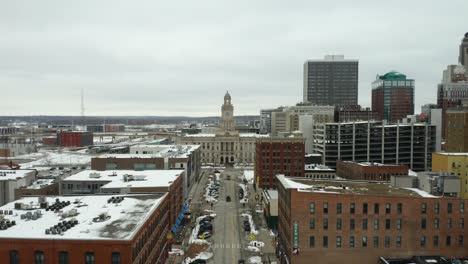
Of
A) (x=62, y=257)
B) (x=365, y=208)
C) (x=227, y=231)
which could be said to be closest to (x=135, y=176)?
(x=227, y=231)

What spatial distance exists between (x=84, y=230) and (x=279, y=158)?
86362 millimetres

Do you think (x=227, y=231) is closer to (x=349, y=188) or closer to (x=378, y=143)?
(x=349, y=188)

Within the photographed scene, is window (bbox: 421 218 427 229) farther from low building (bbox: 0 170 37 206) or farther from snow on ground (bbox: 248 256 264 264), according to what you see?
low building (bbox: 0 170 37 206)

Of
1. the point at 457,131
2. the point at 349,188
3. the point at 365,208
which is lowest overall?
the point at 365,208

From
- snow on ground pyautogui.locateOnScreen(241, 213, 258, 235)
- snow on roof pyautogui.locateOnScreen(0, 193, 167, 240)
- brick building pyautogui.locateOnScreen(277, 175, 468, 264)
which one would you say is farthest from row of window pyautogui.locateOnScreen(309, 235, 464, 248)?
snow on ground pyautogui.locateOnScreen(241, 213, 258, 235)

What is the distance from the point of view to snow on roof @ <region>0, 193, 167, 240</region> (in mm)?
47406

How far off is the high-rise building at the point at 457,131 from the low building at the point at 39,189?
428 ft

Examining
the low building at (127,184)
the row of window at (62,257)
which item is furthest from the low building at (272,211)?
the row of window at (62,257)

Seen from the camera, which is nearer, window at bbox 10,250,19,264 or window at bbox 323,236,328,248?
window at bbox 10,250,19,264

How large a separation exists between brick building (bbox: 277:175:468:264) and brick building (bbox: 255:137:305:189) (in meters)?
68.3

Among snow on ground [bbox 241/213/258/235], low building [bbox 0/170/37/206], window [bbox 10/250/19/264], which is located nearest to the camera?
window [bbox 10/250/19/264]

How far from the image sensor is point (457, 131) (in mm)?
160875

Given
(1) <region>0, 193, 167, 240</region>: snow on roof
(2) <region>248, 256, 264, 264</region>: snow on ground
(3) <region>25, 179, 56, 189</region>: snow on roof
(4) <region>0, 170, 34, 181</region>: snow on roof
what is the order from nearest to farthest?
(1) <region>0, 193, 167, 240</region>: snow on roof, (2) <region>248, 256, 264, 264</region>: snow on ground, (3) <region>25, 179, 56, 189</region>: snow on roof, (4) <region>0, 170, 34, 181</region>: snow on roof

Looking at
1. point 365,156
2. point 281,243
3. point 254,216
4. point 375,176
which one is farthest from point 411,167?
point 281,243
